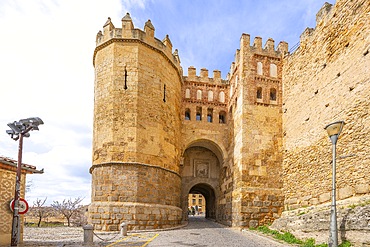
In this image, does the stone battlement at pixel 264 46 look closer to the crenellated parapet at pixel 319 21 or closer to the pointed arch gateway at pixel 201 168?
the crenellated parapet at pixel 319 21

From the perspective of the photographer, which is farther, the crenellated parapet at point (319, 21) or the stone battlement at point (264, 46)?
the stone battlement at point (264, 46)

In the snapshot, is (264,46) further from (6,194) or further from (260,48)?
(6,194)

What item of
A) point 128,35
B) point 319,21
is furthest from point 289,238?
point 128,35

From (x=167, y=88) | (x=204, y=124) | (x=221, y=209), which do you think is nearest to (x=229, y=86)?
(x=204, y=124)

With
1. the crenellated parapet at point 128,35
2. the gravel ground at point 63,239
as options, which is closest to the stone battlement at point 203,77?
the crenellated parapet at point 128,35

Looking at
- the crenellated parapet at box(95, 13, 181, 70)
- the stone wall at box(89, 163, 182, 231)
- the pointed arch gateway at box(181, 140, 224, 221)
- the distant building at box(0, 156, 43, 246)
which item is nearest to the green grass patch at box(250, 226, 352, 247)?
the stone wall at box(89, 163, 182, 231)

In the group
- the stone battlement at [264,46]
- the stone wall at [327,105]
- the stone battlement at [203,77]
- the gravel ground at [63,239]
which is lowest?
the gravel ground at [63,239]

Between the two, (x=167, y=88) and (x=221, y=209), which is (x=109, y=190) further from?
(x=221, y=209)

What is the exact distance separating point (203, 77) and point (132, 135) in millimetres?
7322

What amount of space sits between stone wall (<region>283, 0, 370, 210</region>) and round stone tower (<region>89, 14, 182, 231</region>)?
5763mm

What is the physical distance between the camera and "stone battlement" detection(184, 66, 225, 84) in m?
19.9

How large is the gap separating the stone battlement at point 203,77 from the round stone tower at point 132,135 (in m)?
3.31

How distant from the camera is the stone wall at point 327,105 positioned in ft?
33.0

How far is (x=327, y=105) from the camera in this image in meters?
12.1
